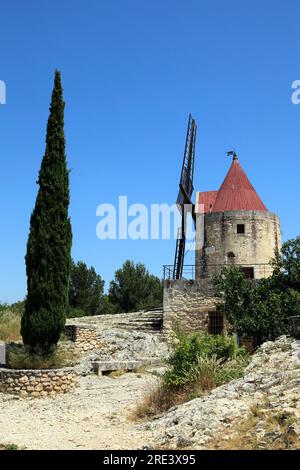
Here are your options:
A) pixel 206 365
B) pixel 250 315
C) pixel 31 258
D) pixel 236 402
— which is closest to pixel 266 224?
pixel 250 315

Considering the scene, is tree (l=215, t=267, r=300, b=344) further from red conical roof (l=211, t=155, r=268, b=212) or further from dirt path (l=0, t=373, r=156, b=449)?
red conical roof (l=211, t=155, r=268, b=212)

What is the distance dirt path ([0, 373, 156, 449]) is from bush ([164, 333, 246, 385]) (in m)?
0.95

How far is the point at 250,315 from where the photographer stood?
42.4ft

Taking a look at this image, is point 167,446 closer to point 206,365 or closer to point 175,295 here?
point 206,365

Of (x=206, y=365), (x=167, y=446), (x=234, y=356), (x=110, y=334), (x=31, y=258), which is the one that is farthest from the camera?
(x=110, y=334)

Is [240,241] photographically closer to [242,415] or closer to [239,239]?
[239,239]

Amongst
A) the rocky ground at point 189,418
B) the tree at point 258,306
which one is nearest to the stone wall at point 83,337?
the tree at point 258,306

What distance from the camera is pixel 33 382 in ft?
32.1

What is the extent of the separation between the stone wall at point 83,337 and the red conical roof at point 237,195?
953 centimetres

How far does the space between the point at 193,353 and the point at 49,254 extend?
4301 mm

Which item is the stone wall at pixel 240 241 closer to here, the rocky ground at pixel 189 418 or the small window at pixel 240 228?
the small window at pixel 240 228

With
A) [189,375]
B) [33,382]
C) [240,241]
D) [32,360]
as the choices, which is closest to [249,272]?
[240,241]

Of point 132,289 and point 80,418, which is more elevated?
point 132,289
